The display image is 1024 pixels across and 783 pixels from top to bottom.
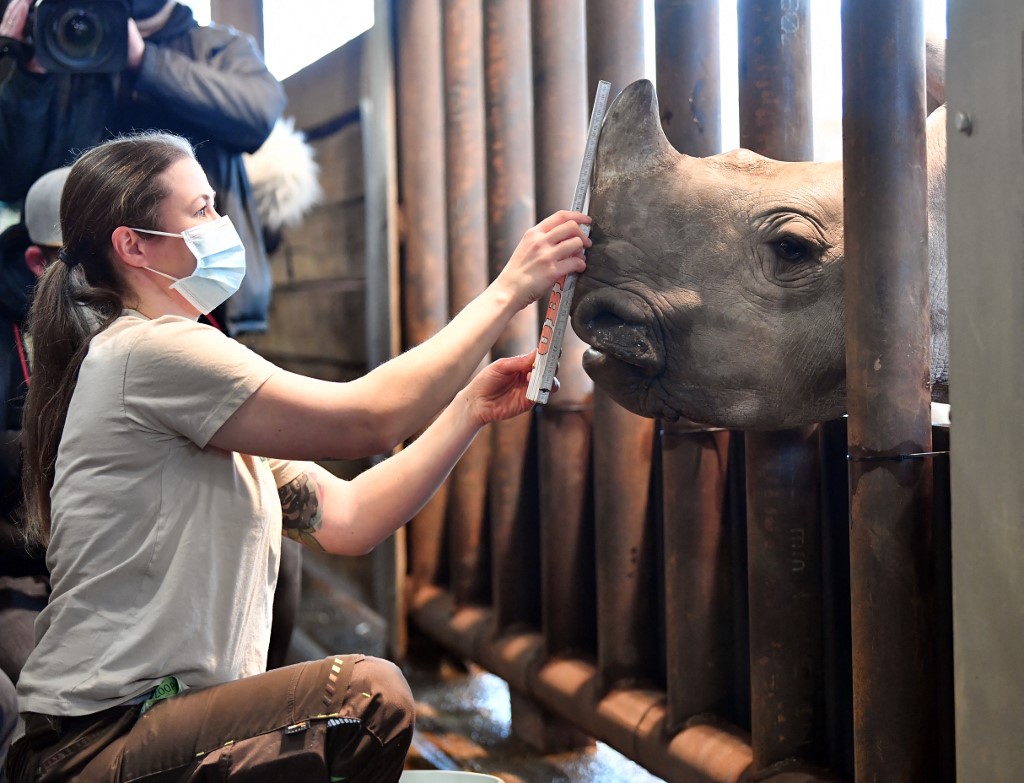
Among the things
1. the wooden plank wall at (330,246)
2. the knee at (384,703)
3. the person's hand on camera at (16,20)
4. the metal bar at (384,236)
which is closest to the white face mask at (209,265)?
the knee at (384,703)

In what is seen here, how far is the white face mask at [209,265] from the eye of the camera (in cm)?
174

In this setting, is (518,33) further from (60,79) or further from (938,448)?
(938,448)

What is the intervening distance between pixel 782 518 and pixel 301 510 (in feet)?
2.57

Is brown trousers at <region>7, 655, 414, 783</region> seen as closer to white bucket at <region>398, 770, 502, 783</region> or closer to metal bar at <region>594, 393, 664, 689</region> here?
white bucket at <region>398, 770, 502, 783</region>

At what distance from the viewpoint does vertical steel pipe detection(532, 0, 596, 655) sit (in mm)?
2869

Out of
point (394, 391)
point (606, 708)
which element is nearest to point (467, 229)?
point (606, 708)

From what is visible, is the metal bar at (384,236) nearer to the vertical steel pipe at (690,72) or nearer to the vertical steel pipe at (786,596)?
the vertical steel pipe at (690,72)

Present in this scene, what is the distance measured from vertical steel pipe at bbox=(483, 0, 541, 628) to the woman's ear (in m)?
1.52

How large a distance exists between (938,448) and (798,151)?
21.6 inches

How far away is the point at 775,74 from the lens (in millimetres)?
1982

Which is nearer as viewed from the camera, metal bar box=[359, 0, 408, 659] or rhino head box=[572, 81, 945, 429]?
rhino head box=[572, 81, 945, 429]

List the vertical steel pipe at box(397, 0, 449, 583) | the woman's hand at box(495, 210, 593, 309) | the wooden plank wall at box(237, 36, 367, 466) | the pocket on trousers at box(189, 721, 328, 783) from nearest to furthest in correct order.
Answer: the pocket on trousers at box(189, 721, 328, 783) < the woman's hand at box(495, 210, 593, 309) < the vertical steel pipe at box(397, 0, 449, 583) < the wooden plank wall at box(237, 36, 367, 466)

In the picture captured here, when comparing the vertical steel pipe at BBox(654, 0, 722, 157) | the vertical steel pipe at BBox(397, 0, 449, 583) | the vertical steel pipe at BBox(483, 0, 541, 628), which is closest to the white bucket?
the vertical steel pipe at BBox(654, 0, 722, 157)

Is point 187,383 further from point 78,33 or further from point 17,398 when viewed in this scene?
point 78,33
